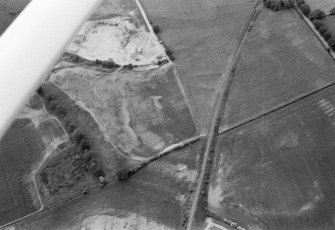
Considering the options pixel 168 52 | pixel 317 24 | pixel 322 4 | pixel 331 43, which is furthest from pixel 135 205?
pixel 322 4

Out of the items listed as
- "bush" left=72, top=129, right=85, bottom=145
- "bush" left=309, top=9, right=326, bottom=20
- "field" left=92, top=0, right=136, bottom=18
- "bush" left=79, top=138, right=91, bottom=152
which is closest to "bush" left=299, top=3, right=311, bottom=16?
"bush" left=309, top=9, right=326, bottom=20

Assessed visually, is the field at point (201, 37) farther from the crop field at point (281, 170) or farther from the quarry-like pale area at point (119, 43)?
the crop field at point (281, 170)

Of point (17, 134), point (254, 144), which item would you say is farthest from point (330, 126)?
point (17, 134)

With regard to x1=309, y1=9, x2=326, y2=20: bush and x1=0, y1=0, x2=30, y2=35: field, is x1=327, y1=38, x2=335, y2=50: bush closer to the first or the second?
x1=309, y1=9, x2=326, y2=20: bush

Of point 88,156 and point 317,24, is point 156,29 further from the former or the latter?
point 317,24

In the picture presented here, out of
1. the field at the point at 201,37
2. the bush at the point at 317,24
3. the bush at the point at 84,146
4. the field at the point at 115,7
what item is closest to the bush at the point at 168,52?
the field at the point at 201,37

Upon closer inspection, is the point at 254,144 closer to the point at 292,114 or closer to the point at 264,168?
the point at 264,168
